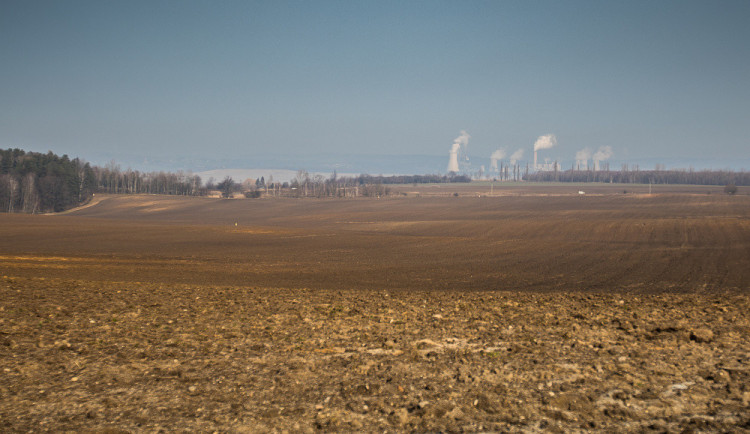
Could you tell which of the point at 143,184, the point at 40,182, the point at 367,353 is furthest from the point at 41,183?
the point at 367,353

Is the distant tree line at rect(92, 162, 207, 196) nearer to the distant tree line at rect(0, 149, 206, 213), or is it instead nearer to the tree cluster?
the distant tree line at rect(0, 149, 206, 213)

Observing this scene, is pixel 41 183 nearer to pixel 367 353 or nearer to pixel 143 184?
pixel 143 184

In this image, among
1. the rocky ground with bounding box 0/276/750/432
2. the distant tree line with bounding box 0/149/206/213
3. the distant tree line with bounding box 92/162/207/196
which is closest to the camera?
the rocky ground with bounding box 0/276/750/432

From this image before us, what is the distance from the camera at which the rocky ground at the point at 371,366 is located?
759 centimetres

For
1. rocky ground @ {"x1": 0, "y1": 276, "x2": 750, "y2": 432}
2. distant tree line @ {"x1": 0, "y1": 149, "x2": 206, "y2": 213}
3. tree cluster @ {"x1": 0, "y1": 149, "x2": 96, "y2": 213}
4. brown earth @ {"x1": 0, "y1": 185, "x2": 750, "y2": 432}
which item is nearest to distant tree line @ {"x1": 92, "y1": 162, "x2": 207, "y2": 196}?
distant tree line @ {"x1": 0, "y1": 149, "x2": 206, "y2": 213}

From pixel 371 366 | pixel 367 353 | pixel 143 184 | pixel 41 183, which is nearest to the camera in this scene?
pixel 371 366

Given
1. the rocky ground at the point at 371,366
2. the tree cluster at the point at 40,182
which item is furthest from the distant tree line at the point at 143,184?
the rocky ground at the point at 371,366

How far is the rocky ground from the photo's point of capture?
24.9 ft

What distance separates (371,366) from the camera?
32.5 feet

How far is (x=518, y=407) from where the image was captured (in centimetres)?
797

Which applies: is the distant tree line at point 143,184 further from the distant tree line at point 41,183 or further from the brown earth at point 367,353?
the brown earth at point 367,353

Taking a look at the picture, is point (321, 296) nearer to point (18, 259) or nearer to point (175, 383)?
point (175, 383)

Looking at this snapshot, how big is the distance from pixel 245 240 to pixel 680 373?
1580 inches

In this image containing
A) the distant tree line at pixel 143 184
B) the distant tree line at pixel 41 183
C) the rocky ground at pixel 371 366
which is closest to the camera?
the rocky ground at pixel 371 366
